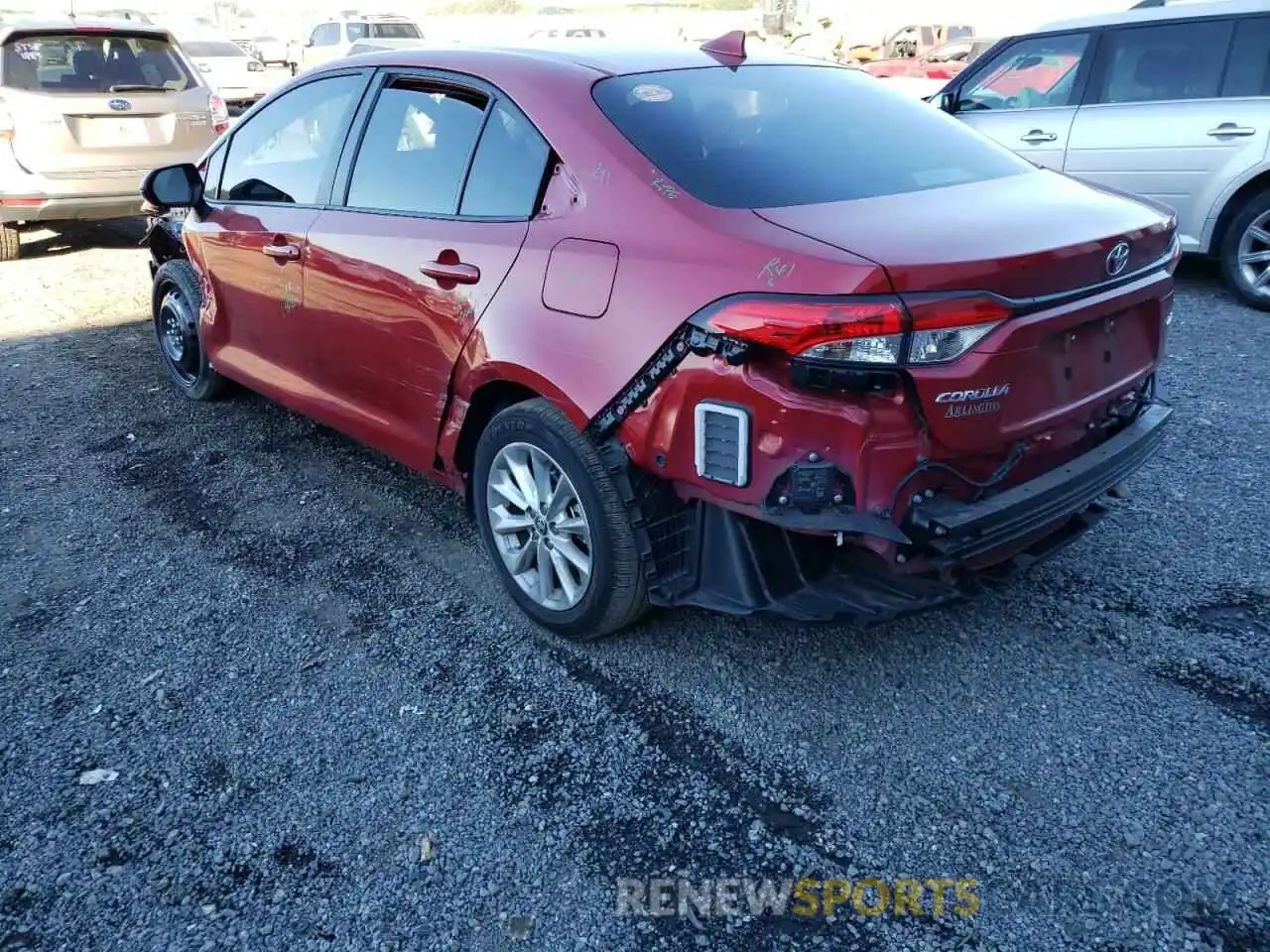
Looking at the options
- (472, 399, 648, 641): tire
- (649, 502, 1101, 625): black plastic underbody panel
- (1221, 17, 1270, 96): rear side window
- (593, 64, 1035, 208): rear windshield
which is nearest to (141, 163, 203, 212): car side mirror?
(472, 399, 648, 641): tire

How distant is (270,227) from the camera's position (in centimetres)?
423

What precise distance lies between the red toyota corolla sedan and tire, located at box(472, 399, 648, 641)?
0.4 inches

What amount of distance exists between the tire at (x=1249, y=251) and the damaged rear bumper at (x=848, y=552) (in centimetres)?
452

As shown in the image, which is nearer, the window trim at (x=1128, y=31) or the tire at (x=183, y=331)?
the tire at (x=183, y=331)

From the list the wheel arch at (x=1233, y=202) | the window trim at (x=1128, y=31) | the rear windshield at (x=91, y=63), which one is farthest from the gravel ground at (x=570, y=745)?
the rear windshield at (x=91, y=63)

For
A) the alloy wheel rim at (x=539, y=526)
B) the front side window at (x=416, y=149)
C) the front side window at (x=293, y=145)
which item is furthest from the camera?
the front side window at (x=293, y=145)

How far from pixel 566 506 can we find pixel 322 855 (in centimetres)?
117

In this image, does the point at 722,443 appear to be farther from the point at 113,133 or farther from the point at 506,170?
the point at 113,133

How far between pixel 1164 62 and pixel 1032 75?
2.79ft

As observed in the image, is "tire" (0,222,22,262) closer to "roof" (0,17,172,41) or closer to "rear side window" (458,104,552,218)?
"roof" (0,17,172,41)

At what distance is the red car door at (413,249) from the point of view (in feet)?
10.5

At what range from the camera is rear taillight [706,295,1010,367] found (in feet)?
7.80

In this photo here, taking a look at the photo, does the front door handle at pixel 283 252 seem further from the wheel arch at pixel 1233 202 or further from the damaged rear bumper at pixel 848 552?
the wheel arch at pixel 1233 202

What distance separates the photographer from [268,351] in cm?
448
